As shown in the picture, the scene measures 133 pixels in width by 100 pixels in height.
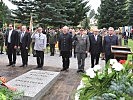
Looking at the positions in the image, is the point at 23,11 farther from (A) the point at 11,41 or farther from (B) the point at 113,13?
(A) the point at 11,41

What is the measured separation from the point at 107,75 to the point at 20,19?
32798 mm

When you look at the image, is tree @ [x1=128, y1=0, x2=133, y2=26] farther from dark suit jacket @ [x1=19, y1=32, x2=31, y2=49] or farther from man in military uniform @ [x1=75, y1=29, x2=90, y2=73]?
man in military uniform @ [x1=75, y1=29, x2=90, y2=73]

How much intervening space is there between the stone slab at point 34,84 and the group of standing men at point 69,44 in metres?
2.44

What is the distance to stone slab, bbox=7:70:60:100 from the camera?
24.1 ft

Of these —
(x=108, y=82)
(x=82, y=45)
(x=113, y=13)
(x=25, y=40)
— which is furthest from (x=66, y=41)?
(x=113, y=13)

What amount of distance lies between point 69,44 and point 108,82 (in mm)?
8396

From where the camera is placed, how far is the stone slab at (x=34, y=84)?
289 inches

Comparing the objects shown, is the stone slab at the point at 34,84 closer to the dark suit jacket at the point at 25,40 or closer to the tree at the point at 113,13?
the dark suit jacket at the point at 25,40

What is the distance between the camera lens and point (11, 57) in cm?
1370

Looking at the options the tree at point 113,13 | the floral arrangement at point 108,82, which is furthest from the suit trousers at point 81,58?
the tree at point 113,13

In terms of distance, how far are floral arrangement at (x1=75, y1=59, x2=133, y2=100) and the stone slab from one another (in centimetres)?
253

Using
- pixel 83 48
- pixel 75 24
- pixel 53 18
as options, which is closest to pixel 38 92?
pixel 83 48

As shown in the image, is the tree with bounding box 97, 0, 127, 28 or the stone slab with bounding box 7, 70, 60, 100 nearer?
the stone slab with bounding box 7, 70, 60, 100

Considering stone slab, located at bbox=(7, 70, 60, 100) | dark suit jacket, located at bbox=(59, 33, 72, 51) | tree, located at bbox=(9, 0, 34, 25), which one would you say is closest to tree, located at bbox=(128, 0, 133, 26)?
tree, located at bbox=(9, 0, 34, 25)
